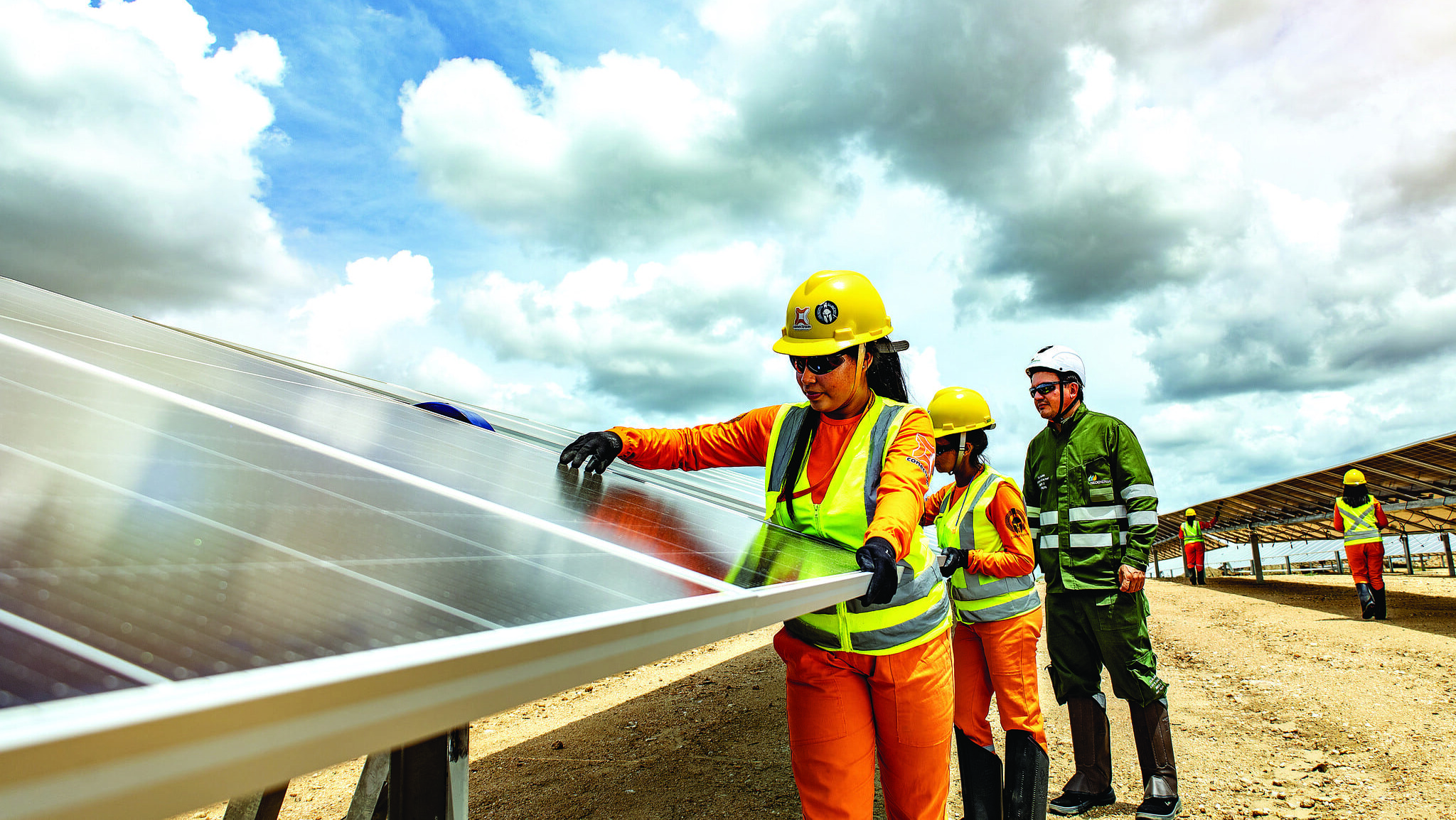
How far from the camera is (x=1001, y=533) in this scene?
16.2 feet

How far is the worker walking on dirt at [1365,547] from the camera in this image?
40.0 feet

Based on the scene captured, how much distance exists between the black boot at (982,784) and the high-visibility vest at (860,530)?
1598 mm

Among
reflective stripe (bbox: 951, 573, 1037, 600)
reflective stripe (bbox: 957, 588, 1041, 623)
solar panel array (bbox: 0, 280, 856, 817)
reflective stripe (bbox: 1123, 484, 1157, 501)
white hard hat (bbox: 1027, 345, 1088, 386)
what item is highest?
white hard hat (bbox: 1027, 345, 1088, 386)

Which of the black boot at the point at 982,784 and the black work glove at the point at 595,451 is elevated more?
the black work glove at the point at 595,451

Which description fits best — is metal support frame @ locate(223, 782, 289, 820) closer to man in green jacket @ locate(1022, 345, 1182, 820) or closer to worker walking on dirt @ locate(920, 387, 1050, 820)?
worker walking on dirt @ locate(920, 387, 1050, 820)

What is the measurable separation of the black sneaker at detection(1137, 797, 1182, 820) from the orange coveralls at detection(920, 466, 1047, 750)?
734 millimetres

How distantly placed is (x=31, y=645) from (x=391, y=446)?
2204mm

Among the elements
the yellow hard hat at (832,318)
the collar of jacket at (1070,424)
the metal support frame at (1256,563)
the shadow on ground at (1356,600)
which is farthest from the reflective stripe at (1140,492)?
the metal support frame at (1256,563)

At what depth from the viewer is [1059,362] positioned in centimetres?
560

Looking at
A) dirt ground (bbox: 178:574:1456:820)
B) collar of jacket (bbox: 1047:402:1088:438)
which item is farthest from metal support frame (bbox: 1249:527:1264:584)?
collar of jacket (bbox: 1047:402:1088:438)

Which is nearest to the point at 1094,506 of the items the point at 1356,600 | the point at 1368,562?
the point at 1368,562

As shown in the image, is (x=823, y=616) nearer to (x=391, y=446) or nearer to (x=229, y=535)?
(x=391, y=446)

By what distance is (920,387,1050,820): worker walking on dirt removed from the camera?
4.28m

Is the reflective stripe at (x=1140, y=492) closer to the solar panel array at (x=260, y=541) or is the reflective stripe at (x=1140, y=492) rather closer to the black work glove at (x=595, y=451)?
the solar panel array at (x=260, y=541)
